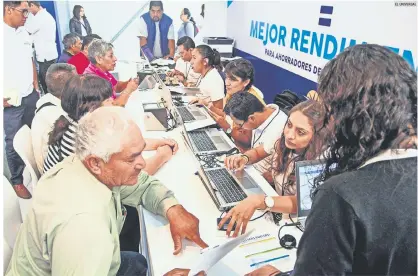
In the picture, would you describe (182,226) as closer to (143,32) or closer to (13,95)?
(13,95)

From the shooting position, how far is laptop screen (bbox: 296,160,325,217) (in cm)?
123

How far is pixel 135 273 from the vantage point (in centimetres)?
148

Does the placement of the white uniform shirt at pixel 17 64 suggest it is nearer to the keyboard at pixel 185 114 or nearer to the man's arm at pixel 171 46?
the keyboard at pixel 185 114

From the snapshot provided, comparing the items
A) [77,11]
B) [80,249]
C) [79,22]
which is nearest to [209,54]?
[80,249]

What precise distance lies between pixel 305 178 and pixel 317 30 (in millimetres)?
2054

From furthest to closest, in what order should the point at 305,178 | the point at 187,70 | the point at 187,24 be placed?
the point at 187,24 < the point at 187,70 < the point at 305,178

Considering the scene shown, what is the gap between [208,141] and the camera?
A: 2160 mm

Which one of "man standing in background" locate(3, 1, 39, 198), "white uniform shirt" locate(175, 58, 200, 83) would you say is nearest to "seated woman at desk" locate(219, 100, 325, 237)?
"man standing in background" locate(3, 1, 39, 198)

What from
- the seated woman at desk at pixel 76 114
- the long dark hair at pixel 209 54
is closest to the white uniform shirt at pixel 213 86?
the long dark hair at pixel 209 54

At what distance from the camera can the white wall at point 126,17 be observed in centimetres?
588

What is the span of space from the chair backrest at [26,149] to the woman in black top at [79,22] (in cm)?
445

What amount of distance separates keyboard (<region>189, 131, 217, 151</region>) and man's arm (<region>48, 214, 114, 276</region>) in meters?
1.09

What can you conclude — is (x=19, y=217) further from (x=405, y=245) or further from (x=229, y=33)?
Answer: (x=229, y=33)

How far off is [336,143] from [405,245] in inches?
10.6
